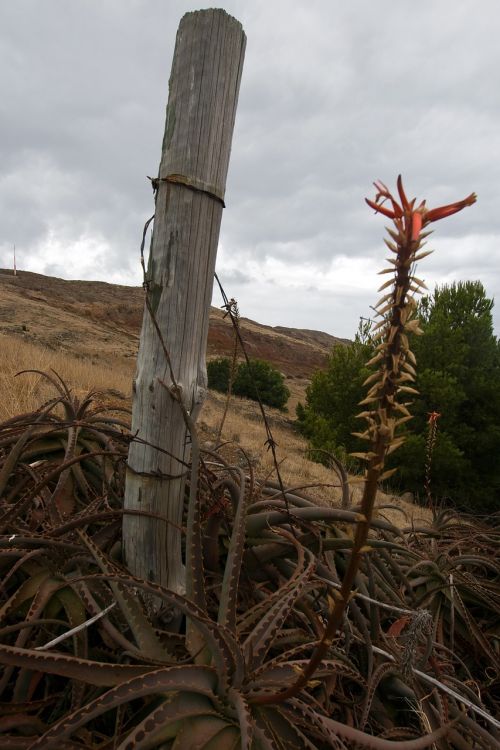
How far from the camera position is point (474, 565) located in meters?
2.90

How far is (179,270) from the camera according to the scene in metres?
1.52

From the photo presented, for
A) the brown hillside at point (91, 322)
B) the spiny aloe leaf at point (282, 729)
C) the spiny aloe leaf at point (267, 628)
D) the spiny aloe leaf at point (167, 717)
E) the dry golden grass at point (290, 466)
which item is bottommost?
the dry golden grass at point (290, 466)

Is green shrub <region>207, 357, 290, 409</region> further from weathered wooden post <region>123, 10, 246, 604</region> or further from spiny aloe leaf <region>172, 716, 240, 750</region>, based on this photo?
spiny aloe leaf <region>172, 716, 240, 750</region>

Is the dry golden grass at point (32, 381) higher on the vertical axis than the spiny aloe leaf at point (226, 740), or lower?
higher

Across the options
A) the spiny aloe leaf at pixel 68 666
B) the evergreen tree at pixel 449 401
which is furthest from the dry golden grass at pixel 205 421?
the spiny aloe leaf at pixel 68 666

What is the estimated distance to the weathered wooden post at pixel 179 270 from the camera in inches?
59.1

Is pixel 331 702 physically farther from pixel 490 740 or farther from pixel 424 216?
pixel 424 216

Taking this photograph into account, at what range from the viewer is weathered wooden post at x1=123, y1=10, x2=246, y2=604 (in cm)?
150

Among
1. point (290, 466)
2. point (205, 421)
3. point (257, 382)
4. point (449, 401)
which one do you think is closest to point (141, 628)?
point (290, 466)

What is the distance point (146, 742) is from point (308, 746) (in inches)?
14.4

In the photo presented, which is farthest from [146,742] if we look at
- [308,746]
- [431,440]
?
[431,440]

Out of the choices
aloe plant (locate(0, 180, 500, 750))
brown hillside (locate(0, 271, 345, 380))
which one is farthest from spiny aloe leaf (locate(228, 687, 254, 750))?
brown hillside (locate(0, 271, 345, 380))

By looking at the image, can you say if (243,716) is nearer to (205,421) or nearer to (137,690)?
(137,690)

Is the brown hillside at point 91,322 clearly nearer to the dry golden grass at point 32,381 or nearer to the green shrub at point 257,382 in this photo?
the green shrub at point 257,382
